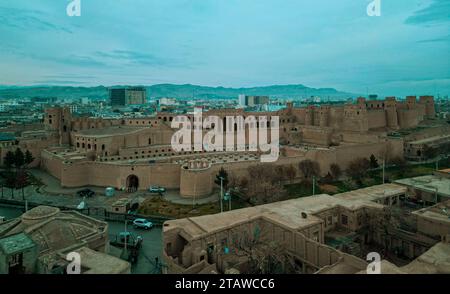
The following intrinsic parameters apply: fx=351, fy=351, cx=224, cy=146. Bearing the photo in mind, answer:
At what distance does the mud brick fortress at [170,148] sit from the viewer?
75.2ft

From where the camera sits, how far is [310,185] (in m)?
23.7

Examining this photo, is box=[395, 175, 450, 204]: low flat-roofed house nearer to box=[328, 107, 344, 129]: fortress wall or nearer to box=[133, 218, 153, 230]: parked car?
box=[133, 218, 153, 230]: parked car

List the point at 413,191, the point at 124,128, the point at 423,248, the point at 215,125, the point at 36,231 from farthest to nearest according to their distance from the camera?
1. the point at 215,125
2. the point at 124,128
3. the point at 413,191
4. the point at 423,248
5. the point at 36,231

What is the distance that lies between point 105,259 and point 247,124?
26169 millimetres

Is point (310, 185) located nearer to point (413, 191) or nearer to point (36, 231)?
point (413, 191)

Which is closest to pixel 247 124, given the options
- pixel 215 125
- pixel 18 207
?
pixel 215 125

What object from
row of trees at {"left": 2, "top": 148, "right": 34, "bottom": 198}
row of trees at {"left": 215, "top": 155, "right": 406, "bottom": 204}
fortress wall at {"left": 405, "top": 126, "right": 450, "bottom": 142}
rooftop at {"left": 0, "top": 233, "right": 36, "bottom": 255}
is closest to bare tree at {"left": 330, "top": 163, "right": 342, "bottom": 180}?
row of trees at {"left": 215, "top": 155, "right": 406, "bottom": 204}

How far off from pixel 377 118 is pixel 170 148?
77.5ft

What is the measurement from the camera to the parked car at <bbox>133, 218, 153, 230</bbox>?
659 inches

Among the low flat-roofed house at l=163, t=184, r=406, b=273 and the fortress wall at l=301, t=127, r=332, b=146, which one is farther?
the fortress wall at l=301, t=127, r=332, b=146

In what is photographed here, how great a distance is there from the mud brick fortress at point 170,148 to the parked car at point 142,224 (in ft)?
15.1

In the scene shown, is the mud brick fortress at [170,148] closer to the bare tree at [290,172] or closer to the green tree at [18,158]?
the bare tree at [290,172]

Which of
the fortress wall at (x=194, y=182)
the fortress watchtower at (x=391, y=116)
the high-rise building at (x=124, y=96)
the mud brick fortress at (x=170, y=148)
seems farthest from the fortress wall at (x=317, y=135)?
the high-rise building at (x=124, y=96)

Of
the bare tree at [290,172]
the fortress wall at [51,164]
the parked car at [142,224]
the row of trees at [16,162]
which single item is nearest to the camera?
the parked car at [142,224]
